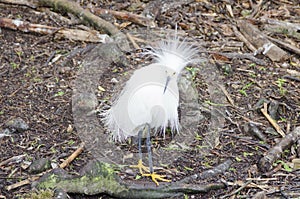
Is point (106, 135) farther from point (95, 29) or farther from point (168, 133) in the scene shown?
point (95, 29)

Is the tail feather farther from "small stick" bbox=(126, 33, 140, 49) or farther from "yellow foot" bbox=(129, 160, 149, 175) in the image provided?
"small stick" bbox=(126, 33, 140, 49)

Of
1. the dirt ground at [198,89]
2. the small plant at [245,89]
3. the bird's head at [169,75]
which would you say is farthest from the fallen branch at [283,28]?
the bird's head at [169,75]

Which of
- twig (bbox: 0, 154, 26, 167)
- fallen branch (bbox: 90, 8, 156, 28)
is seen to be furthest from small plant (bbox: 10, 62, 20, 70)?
twig (bbox: 0, 154, 26, 167)

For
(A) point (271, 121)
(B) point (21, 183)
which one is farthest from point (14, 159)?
(A) point (271, 121)

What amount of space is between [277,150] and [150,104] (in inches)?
35.4

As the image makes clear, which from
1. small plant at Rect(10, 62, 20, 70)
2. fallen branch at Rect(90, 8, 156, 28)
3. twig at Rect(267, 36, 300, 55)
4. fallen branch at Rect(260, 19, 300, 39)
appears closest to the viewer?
small plant at Rect(10, 62, 20, 70)

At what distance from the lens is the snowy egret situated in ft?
10.7

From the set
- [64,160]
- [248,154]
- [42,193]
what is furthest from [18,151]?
[248,154]

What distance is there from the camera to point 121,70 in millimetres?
4391

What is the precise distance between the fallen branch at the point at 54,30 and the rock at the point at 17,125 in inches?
52.2

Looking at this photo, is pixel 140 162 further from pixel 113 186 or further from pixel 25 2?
pixel 25 2

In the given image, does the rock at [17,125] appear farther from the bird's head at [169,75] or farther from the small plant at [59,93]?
the bird's head at [169,75]

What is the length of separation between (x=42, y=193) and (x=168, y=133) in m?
1.05

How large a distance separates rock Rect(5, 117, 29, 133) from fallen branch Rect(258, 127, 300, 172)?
5.44 ft
